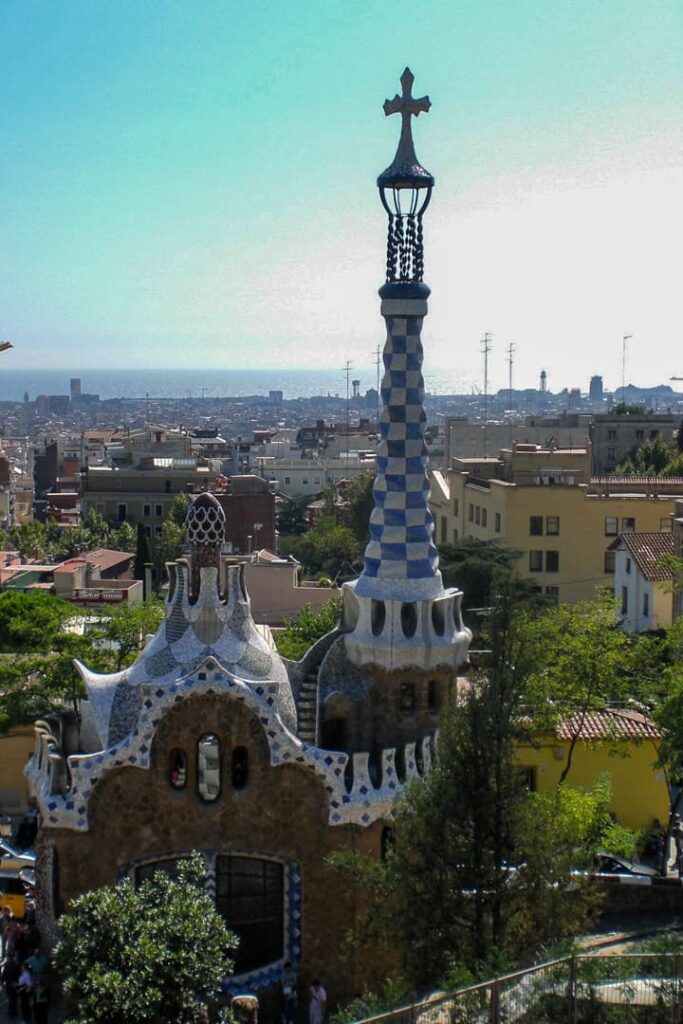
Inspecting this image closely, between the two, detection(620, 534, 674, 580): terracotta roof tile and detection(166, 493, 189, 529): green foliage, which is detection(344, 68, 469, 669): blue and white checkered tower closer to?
detection(620, 534, 674, 580): terracotta roof tile

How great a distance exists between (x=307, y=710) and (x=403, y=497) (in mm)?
3284

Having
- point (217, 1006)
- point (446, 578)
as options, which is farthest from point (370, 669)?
point (446, 578)

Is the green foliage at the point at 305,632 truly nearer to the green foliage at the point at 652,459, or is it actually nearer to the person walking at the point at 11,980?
the person walking at the point at 11,980

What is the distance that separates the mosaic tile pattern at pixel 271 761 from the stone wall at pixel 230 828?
4.8 inches

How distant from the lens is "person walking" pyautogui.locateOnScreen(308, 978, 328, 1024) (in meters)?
15.7

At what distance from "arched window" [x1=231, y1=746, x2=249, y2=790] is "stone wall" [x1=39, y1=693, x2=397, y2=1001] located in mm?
82

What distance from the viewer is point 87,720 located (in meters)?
17.4

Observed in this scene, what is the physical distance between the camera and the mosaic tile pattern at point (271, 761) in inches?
626

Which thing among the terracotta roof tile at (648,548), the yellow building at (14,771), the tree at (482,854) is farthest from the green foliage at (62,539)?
the tree at (482,854)

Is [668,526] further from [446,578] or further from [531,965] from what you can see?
[531,965]

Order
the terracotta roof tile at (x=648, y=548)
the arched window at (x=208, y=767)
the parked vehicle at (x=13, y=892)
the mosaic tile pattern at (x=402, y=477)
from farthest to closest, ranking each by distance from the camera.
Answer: the terracotta roof tile at (x=648, y=548)
the parked vehicle at (x=13, y=892)
the mosaic tile pattern at (x=402, y=477)
the arched window at (x=208, y=767)

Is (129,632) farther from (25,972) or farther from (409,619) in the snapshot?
(25,972)

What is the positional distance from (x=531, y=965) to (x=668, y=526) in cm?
3706

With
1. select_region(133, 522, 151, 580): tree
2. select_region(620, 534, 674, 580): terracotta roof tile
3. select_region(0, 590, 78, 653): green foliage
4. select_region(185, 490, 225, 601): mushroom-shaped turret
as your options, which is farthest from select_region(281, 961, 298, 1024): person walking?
select_region(133, 522, 151, 580): tree
